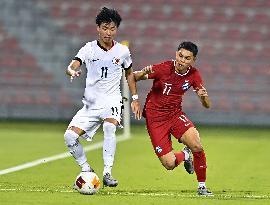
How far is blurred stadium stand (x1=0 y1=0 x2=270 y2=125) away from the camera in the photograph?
979 inches

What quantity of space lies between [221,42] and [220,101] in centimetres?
202

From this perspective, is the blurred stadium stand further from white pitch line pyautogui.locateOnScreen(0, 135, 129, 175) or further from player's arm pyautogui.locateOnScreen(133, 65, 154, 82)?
player's arm pyautogui.locateOnScreen(133, 65, 154, 82)

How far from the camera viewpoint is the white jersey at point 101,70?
10.4m

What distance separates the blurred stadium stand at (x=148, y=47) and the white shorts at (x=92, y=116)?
45.8 ft

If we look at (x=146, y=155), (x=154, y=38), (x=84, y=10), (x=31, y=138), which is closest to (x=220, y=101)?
(x=154, y=38)

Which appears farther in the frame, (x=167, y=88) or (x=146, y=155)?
(x=146, y=155)

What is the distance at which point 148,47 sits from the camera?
26078 mm

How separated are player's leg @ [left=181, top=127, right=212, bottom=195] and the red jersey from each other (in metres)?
0.50

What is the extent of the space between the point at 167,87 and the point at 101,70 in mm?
840

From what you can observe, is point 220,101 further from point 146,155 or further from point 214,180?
point 214,180

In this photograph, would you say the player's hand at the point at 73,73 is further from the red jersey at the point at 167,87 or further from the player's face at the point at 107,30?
the red jersey at the point at 167,87

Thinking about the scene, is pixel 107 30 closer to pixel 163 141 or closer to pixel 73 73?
pixel 73 73

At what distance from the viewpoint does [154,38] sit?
2627 cm

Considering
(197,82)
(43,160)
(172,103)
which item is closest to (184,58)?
(197,82)
